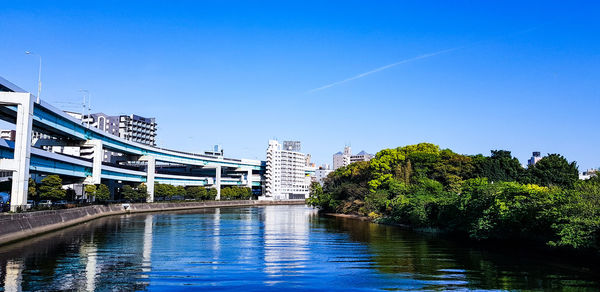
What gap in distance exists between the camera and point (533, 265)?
3316cm

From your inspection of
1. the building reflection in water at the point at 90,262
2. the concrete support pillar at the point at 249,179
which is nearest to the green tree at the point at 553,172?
the building reflection in water at the point at 90,262

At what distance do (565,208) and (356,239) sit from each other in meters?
20.9

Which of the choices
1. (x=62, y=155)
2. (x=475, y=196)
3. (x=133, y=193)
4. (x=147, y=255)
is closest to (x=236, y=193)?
(x=133, y=193)

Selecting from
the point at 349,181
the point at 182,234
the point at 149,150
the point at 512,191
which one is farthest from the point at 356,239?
the point at 149,150

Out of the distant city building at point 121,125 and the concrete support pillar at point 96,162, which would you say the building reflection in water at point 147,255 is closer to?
the concrete support pillar at point 96,162

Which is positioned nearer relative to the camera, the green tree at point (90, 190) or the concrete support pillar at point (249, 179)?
the green tree at point (90, 190)

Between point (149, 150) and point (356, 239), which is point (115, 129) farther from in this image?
point (356, 239)

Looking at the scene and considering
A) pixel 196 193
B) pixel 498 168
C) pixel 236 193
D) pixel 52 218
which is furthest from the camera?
pixel 236 193

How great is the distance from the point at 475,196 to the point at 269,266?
24550 millimetres

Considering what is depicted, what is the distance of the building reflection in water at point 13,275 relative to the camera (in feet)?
80.9

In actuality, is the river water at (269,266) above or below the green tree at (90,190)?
below

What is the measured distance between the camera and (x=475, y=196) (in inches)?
1863

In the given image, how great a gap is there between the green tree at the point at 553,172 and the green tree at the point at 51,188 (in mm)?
76998

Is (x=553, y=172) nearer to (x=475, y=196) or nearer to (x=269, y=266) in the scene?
(x=475, y=196)
